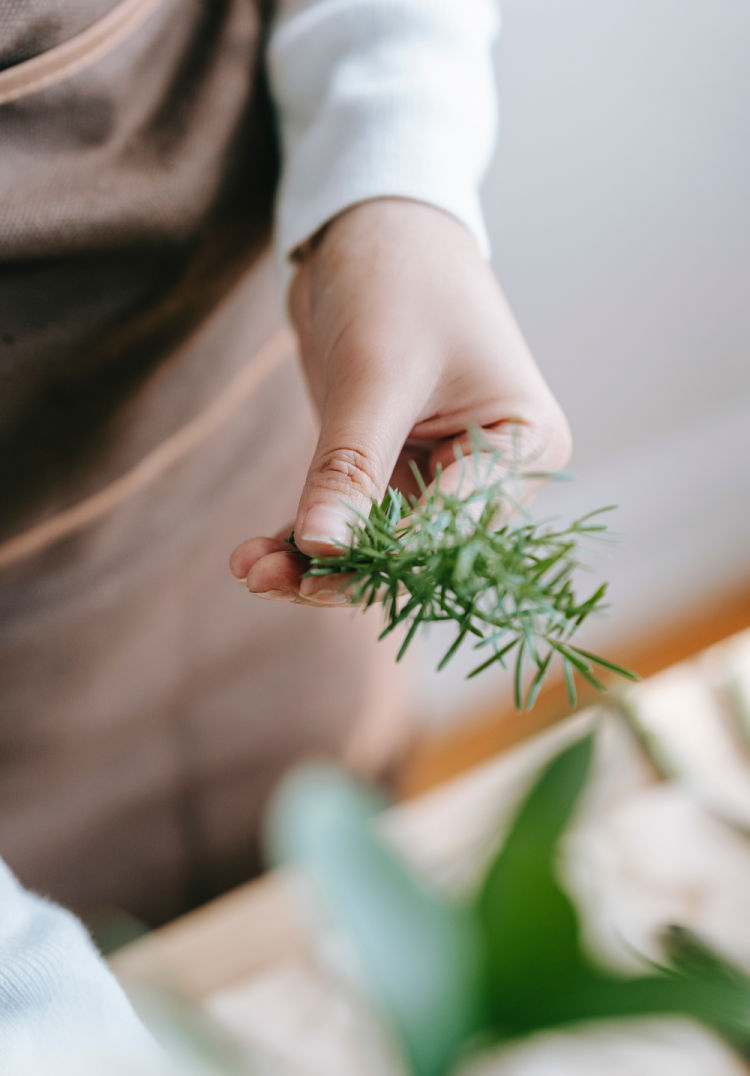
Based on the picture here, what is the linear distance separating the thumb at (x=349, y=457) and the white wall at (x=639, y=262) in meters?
0.52

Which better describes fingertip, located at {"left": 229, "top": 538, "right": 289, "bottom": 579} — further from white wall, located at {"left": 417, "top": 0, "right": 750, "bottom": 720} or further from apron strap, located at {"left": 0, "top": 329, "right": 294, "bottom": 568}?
white wall, located at {"left": 417, "top": 0, "right": 750, "bottom": 720}

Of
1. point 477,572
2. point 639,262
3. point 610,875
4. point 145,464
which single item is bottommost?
point 610,875

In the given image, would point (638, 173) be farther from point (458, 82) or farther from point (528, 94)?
point (458, 82)

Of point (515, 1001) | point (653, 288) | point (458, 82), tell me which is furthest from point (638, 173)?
point (515, 1001)

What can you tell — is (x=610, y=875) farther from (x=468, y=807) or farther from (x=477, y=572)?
(x=477, y=572)

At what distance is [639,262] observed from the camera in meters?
0.84

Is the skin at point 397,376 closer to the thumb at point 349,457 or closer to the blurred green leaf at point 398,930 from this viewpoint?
the thumb at point 349,457

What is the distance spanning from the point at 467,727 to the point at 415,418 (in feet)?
2.68

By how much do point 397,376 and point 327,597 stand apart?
74 mm

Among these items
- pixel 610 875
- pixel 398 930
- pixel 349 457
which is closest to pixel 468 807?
pixel 610 875

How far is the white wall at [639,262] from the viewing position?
70 centimetres

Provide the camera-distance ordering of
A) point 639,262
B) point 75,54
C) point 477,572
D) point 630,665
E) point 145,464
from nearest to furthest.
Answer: point 477,572, point 75,54, point 145,464, point 639,262, point 630,665

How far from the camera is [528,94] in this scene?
69 cm

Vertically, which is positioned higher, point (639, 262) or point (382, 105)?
point (639, 262)
